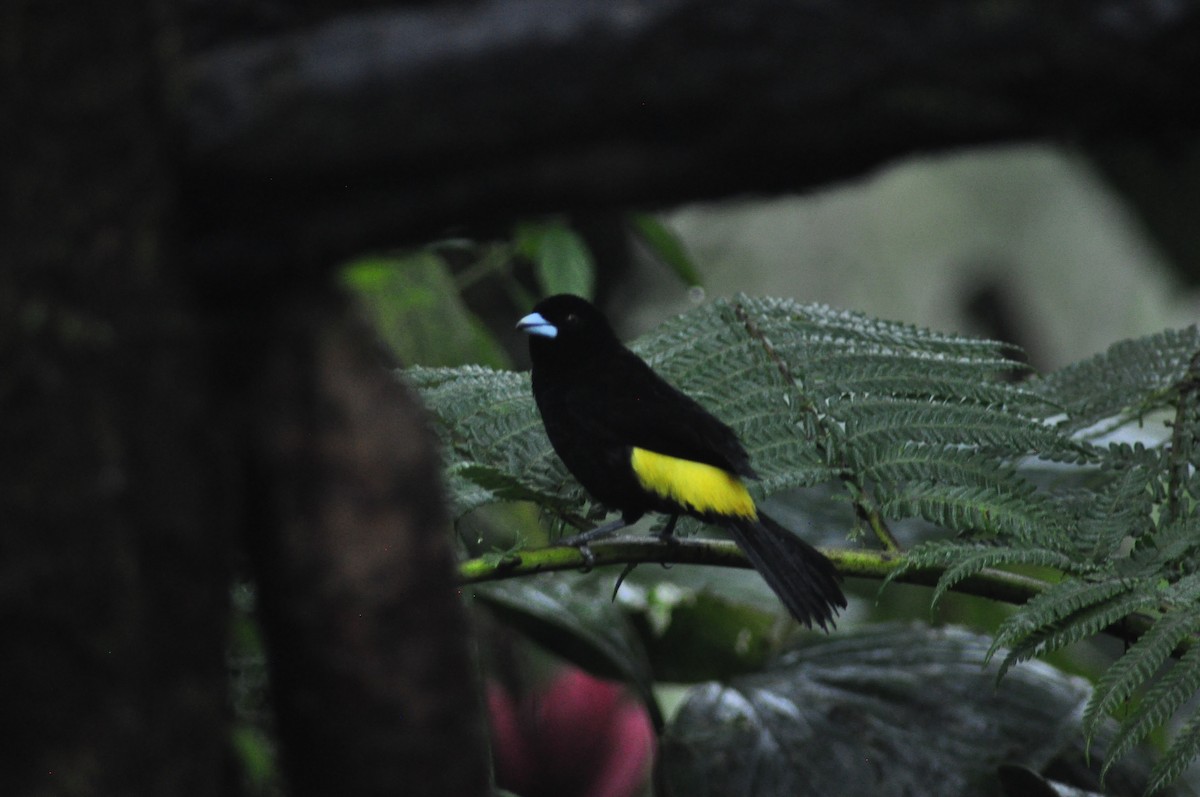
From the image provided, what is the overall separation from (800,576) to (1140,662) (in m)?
0.47

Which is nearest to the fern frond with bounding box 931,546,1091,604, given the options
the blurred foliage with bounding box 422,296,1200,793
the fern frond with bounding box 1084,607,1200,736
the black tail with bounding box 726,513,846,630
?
the blurred foliage with bounding box 422,296,1200,793

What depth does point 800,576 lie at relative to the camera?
1.62m

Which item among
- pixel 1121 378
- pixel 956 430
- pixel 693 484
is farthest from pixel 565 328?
pixel 1121 378

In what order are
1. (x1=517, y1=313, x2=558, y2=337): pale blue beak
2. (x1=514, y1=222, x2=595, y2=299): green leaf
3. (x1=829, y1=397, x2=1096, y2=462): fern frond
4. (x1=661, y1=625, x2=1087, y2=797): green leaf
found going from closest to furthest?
(x1=829, y1=397, x2=1096, y2=462): fern frond
(x1=661, y1=625, x2=1087, y2=797): green leaf
(x1=517, y1=313, x2=558, y2=337): pale blue beak
(x1=514, y1=222, x2=595, y2=299): green leaf

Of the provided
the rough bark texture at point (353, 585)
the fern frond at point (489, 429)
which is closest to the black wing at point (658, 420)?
the fern frond at point (489, 429)

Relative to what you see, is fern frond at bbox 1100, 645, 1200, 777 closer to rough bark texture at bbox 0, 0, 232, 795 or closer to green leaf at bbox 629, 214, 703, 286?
rough bark texture at bbox 0, 0, 232, 795

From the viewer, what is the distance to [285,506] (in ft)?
2.34

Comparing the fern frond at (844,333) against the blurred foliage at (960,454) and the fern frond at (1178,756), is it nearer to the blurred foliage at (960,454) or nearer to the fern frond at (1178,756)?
the blurred foliage at (960,454)

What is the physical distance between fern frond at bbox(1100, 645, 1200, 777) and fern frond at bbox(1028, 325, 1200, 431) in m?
0.59

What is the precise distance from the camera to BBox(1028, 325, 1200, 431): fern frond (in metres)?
1.79

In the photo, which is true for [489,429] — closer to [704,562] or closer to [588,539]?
[588,539]

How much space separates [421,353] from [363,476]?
1961 mm

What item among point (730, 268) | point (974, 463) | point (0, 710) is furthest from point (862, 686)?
point (730, 268)

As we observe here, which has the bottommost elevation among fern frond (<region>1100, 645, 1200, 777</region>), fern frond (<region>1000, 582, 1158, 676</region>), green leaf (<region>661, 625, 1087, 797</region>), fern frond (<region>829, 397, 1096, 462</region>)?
green leaf (<region>661, 625, 1087, 797</region>)
